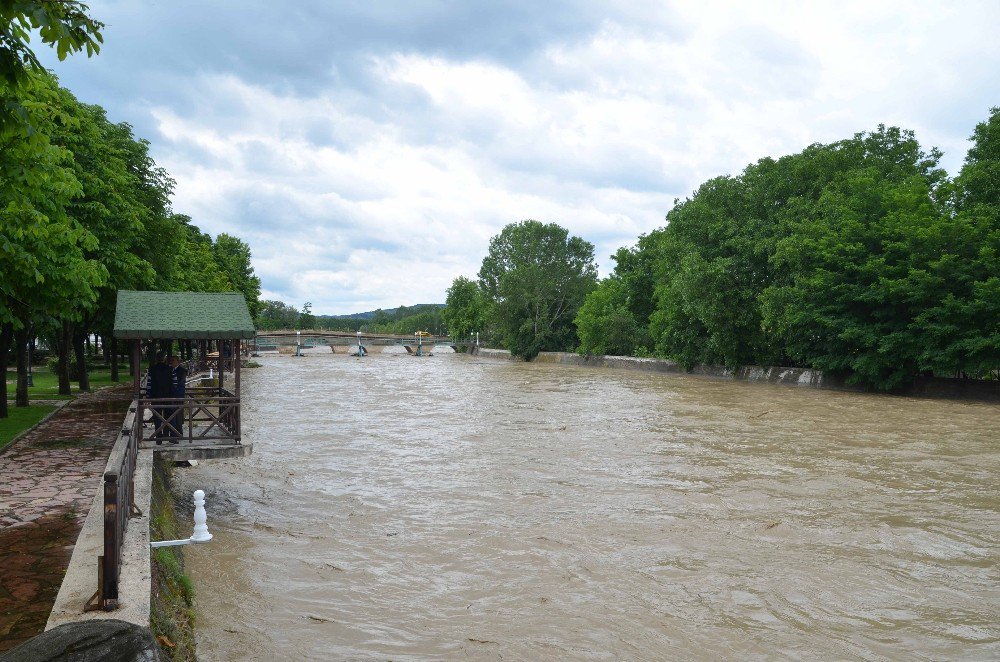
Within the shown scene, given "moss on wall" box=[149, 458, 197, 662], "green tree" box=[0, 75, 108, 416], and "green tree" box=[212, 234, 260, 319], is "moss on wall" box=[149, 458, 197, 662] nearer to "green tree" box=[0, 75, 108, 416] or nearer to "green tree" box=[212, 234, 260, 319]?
"green tree" box=[0, 75, 108, 416]

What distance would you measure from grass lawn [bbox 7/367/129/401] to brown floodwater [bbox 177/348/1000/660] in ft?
28.8

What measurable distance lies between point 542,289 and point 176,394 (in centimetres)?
6996

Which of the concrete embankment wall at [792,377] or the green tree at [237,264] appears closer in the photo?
the concrete embankment wall at [792,377]

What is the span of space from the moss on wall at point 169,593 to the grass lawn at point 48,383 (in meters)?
15.7

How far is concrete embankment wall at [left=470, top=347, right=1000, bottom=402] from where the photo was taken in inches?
1288

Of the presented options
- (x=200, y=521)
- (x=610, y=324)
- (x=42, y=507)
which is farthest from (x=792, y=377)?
(x=42, y=507)

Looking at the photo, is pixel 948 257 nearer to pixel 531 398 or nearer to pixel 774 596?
pixel 531 398

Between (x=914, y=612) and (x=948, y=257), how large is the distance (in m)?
27.8

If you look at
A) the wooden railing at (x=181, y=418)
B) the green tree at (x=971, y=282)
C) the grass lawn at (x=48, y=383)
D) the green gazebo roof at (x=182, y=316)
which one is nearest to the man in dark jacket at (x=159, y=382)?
the wooden railing at (x=181, y=418)

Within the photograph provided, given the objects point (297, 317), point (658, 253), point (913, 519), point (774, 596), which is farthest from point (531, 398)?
point (297, 317)

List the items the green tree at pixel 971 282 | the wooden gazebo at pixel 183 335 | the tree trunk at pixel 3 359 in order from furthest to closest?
the green tree at pixel 971 282, the tree trunk at pixel 3 359, the wooden gazebo at pixel 183 335

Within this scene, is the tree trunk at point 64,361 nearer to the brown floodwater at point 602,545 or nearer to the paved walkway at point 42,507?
the paved walkway at point 42,507

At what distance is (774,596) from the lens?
29.0ft

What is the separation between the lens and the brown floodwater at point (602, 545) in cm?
775
